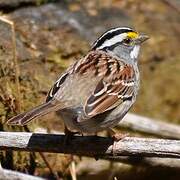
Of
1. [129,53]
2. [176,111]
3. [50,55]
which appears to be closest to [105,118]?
[129,53]

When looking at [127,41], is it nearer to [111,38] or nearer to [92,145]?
[111,38]

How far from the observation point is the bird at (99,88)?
455cm

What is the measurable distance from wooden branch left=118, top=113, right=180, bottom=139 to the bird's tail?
1.66m

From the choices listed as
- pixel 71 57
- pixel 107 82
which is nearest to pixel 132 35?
pixel 107 82

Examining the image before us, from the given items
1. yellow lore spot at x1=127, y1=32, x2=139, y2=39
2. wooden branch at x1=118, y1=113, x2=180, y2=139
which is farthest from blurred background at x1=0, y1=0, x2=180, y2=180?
yellow lore spot at x1=127, y1=32, x2=139, y2=39

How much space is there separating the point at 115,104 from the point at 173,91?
292 centimetres

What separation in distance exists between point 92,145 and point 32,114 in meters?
0.61

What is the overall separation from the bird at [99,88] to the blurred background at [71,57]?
72 centimetres

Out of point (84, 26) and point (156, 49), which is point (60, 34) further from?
point (156, 49)

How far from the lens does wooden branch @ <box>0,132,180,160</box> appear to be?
14.7 feet

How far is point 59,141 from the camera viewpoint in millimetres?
4688

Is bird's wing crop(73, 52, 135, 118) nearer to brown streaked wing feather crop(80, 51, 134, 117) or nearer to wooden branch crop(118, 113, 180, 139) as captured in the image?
brown streaked wing feather crop(80, 51, 134, 117)

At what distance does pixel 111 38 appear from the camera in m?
5.30

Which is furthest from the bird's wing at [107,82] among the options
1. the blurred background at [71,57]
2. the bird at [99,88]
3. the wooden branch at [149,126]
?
the wooden branch at [149,126]
